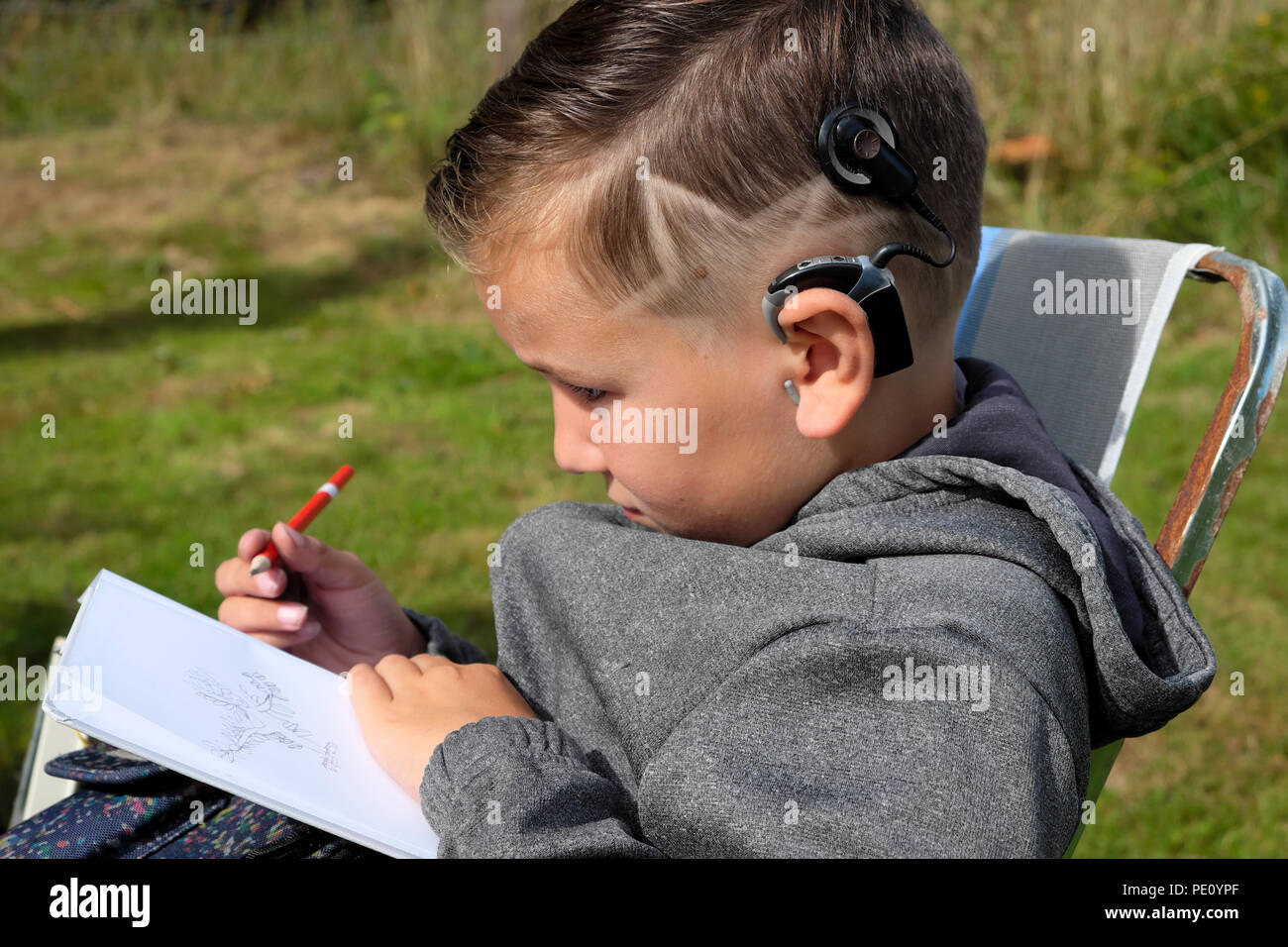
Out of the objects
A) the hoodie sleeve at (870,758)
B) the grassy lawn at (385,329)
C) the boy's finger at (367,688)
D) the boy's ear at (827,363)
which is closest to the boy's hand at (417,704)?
the boy's finger at (367,688)

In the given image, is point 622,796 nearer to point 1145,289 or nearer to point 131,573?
point 1145,289

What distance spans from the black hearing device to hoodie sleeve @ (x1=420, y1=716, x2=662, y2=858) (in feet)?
1.71

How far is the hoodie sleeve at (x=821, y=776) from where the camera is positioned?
43.1 inches

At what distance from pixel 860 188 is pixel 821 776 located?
2.00 feet

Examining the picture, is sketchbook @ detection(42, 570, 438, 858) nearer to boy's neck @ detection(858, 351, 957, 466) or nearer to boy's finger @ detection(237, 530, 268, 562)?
boy's finger @ detection(237, 530, 268, 562)

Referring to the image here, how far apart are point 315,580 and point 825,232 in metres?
0.91

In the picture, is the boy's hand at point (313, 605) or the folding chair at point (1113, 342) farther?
the boy's hand at point (313, 605)

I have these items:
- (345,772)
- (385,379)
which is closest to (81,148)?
(385,379)

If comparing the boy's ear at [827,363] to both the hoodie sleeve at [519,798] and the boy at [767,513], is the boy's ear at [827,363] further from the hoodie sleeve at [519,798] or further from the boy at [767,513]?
the hoodie sleeve at [519,798]

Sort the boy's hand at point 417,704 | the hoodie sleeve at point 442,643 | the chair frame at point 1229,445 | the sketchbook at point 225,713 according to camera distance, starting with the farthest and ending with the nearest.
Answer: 1. the hoodie sleeve at point 442,643
2. the chair frame at point 1229,445
3. the boy's hand at point 417,704
4. the sketchbook at point 225,713

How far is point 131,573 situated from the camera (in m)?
3.53

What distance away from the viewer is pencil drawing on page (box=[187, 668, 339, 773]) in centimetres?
127

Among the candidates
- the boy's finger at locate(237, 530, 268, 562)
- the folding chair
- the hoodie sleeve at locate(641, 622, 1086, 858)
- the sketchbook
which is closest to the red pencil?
the boy's finger at locate(237, 530, 268, 562)

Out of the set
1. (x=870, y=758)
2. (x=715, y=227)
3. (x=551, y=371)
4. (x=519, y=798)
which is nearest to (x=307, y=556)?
(x=551, y=371)
